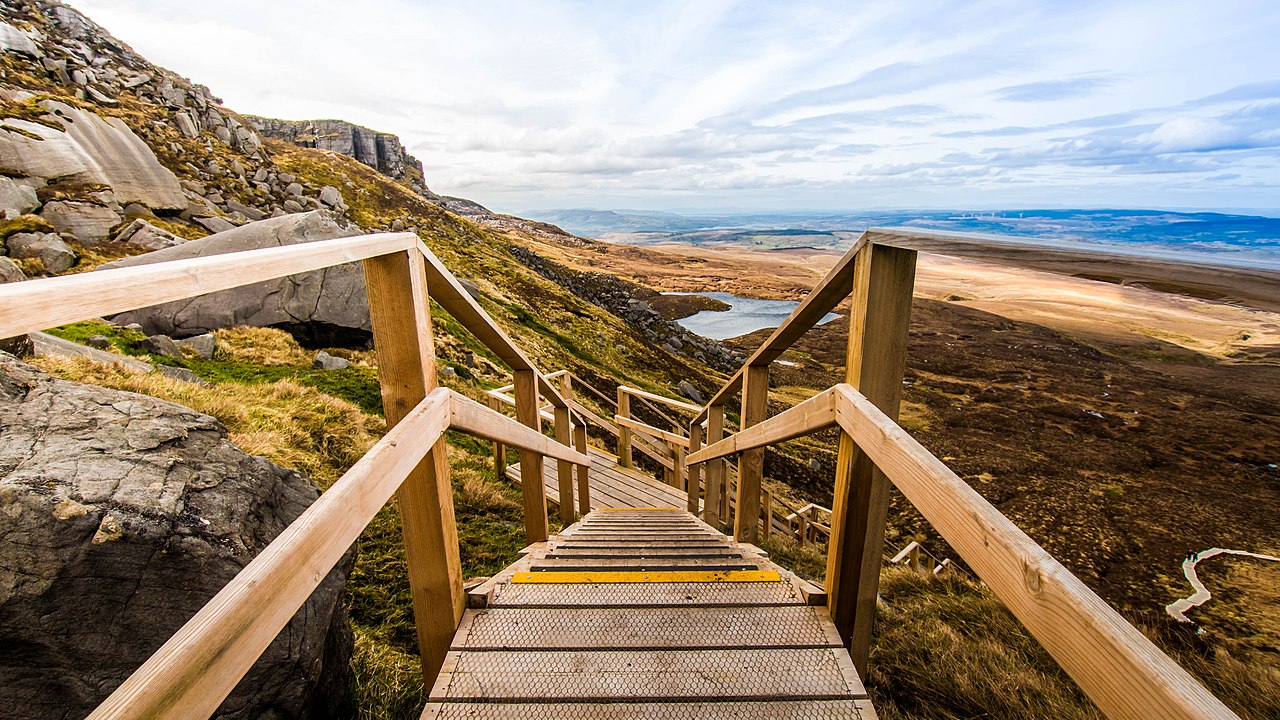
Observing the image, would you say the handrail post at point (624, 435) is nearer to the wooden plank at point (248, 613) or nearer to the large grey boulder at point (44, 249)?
the wooden plank at point (248, 613)

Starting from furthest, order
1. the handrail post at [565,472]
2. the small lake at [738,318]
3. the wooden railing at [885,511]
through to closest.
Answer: the small lake at [738,318]
the handrail post at [565,472]
the wooden railing at [885,511]

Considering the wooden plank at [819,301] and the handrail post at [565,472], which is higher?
the wooden plank at [819,301]

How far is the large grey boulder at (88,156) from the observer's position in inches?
429

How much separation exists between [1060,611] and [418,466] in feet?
5.15

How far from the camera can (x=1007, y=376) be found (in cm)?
3497

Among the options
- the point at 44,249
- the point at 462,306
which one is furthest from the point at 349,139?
the point at 462,306

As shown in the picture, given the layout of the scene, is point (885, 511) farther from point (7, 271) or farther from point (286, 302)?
point (7, 271)

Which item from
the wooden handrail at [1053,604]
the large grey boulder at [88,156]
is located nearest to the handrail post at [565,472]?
the wooden handrail at [1053,604]

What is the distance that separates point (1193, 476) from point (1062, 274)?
2956 centimetres

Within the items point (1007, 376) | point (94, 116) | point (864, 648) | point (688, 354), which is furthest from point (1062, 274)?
point (1007, 376)

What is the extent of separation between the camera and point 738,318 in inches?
2301

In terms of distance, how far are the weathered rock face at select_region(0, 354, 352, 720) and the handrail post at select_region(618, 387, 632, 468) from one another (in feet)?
18.0

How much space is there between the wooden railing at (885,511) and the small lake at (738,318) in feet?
133

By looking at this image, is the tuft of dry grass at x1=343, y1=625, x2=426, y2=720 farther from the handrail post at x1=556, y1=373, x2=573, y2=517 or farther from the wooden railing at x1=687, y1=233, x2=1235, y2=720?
the handrail post at x1=556, y1=373, x2=573, y2=517
